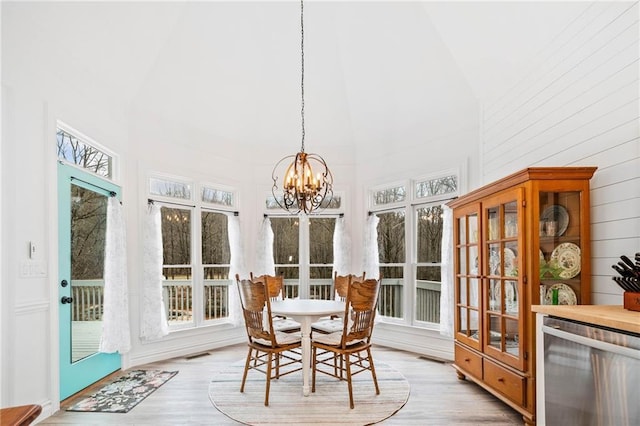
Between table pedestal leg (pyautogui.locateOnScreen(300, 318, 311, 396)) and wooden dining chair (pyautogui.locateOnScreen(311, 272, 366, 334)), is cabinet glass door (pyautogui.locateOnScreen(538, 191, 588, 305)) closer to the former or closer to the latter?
wooden dining chair (pyautogui.locateOnScreen(311, 272, 366, 334))

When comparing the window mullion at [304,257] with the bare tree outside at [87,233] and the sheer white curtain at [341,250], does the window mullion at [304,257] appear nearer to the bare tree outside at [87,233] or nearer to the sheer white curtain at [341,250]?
the sheer white curtain at [341,250]

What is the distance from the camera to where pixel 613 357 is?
1787 millimetres

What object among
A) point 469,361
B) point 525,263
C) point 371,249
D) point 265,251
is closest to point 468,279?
point 469,361

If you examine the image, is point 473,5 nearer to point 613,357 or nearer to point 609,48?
point 609,48

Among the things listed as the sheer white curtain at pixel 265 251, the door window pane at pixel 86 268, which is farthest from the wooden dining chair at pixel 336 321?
the door window pane at pixel 86 268

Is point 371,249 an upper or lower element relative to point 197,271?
upper

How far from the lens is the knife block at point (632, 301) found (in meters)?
2.09

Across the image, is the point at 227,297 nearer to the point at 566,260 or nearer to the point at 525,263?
the point at 525,263

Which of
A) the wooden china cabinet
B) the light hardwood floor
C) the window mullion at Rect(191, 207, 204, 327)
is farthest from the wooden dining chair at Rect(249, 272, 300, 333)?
the wooden china cabinet

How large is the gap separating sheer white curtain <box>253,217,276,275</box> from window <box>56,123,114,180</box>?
2.20 m

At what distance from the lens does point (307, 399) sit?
3.41 m

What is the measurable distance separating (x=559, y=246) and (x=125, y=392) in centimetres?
395

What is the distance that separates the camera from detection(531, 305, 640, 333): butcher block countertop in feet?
5.75

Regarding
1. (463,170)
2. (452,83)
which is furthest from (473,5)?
(463,170)
